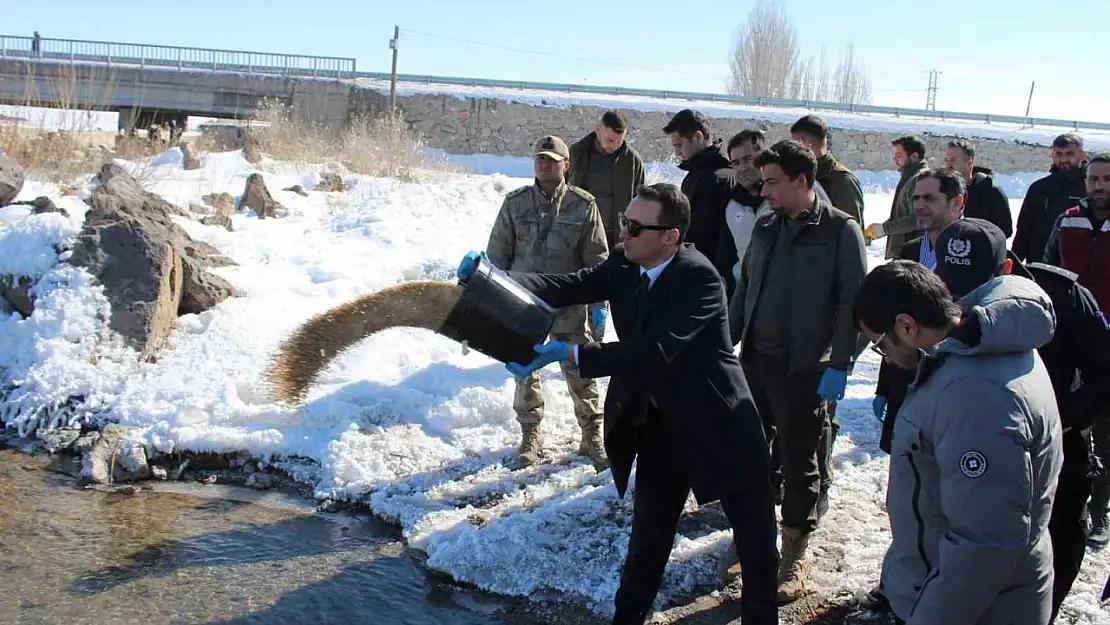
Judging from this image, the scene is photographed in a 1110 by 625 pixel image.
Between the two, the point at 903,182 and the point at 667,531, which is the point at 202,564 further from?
the point at 903,182

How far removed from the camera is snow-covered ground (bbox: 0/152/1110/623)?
4605 millimetres

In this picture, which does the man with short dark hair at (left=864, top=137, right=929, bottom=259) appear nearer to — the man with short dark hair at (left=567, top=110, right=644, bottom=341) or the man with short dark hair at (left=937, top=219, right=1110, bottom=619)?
the man with short dark hair at (left=567, top=110, right=644, bottom=341)

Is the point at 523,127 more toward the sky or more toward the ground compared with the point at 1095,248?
more toward the sky

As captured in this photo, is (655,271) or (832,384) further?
(832,384)

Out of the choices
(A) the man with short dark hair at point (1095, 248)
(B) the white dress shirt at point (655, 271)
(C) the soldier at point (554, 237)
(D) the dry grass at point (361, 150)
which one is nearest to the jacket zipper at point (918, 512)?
(B) the white dress shirt at point (655, 271)

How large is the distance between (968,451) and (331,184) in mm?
12433

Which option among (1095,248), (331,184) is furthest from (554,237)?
(331,184)

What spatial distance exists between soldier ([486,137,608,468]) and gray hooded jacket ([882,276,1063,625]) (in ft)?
10.9

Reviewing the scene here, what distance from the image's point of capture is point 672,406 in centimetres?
336

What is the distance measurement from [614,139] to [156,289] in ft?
12.3

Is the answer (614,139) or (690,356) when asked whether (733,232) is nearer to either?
(614,139)

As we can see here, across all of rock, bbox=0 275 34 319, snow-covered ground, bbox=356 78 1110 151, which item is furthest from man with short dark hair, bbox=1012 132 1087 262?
snow-covered ground, bbox=356 78 1110 151

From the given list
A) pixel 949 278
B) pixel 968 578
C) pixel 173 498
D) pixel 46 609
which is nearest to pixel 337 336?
pixel 173 498

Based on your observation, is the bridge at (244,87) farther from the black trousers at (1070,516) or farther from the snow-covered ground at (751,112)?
the black trousers at (1070,516)
